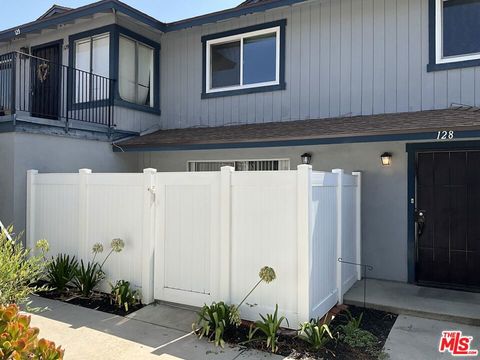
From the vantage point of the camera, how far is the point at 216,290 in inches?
187

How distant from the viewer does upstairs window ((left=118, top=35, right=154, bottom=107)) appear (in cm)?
862

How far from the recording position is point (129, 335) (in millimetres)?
4332

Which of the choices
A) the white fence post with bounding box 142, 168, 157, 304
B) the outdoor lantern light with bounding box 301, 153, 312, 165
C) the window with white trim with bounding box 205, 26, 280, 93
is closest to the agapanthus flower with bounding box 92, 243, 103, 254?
the white fence post with bounding box 142, 168, 157, 304

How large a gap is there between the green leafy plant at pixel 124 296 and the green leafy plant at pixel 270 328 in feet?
6.03

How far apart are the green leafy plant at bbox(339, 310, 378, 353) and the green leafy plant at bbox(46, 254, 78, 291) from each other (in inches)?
151

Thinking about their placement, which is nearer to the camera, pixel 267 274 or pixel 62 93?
pixel 267 274

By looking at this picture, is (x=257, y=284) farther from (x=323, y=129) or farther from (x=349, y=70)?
(x=349, y=70)

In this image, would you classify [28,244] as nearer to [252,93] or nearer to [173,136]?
[173,136]

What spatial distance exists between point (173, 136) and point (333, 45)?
142 inches

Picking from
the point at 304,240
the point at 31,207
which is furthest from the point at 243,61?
the point at 304,240

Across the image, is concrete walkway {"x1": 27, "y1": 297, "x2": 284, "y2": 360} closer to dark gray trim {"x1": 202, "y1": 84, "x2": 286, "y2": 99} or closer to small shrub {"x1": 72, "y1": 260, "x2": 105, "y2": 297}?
small shrub {"x1": 72, "y1": 260, "x2": 105, "y2": 297}

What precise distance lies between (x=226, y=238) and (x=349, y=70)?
420 cm

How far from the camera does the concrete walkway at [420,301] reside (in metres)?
4.82

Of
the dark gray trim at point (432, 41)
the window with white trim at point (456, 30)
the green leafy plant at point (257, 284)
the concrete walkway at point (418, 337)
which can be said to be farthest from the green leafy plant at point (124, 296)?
the window with white trim at point (456, 30)
